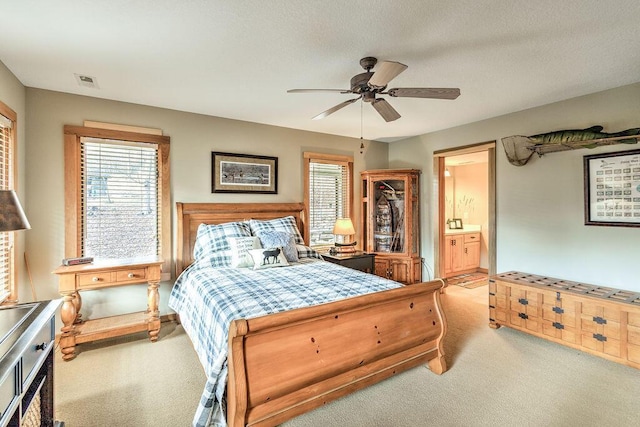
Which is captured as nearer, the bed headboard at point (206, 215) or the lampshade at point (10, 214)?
the lampshade at point (10, 214)

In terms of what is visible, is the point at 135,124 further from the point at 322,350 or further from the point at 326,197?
the point at 322,350

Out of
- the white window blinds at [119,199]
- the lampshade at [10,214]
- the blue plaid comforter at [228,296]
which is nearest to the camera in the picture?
the lampshade at [10,214]

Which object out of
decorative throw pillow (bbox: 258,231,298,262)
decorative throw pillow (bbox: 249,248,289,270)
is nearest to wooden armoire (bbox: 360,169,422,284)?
decorative throw pillow (bbox: 258,231,298,262)

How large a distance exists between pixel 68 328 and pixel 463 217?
260 inches

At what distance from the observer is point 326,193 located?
4.81 m

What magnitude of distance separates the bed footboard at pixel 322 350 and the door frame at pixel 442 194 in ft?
6.61

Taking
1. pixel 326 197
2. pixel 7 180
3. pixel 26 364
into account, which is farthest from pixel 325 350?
pixel 326 197

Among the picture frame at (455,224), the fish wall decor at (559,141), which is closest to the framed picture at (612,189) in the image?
the fish wall decor at (559,141)

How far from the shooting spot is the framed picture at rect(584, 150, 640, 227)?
283 cm

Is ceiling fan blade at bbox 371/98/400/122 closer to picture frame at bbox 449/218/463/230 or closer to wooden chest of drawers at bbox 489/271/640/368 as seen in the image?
wooden chest of drawers at bbox 489/271/640/368

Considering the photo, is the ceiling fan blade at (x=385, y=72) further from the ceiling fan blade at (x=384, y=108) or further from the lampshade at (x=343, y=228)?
the lampshade at (x=343, y=228)

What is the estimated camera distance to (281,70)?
100.0 inches

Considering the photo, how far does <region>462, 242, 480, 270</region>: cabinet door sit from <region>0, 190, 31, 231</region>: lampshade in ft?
19.7

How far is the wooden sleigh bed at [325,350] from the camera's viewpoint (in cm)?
161
